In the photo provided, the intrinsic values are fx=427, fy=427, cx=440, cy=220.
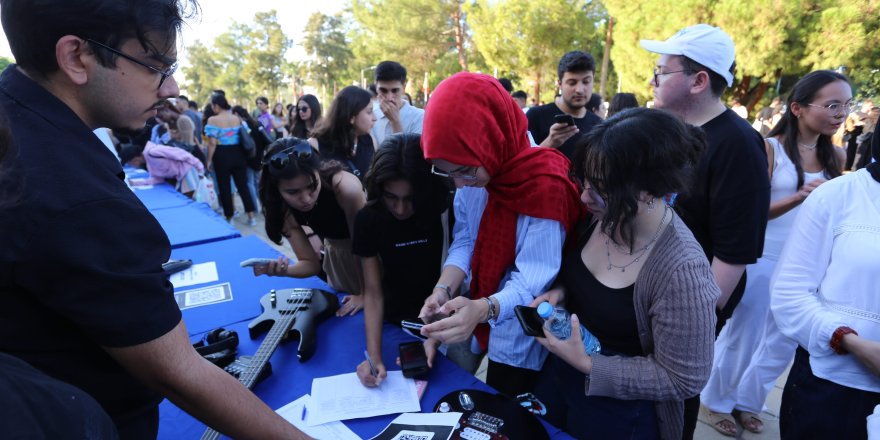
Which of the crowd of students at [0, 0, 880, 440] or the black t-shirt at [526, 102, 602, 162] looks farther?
the black t-shirt at [526, 102, 602, 162]

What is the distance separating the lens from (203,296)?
201 centimetres

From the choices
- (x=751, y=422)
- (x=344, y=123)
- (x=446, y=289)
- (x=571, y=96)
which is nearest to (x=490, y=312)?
(x=446, y=289)

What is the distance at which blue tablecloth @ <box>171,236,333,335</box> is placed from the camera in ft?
5.95

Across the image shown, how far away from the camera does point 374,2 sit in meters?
27.2

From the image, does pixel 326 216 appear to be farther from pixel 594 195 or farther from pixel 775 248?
pixel 775 248

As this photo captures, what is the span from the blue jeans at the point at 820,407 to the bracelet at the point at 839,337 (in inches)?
5.2

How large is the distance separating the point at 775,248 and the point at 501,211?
168 cm

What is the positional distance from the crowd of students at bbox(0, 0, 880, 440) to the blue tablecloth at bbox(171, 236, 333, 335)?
16 cm

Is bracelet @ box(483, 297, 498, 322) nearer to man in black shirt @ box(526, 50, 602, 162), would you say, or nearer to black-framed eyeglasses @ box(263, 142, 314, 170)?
black-framed eyeglasses @ box(263, 142, 314, 170)

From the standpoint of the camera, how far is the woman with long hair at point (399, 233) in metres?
1.61

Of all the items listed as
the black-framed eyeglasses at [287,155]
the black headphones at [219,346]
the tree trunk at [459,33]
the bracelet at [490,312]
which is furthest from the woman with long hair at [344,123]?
the tree trunk at [459,33]

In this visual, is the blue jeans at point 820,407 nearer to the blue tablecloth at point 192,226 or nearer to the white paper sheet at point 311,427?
the white paper sheet at point 311,427

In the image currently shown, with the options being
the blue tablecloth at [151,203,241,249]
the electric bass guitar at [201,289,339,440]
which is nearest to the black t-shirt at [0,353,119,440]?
the electric bass guitar at [201,289,339,440]

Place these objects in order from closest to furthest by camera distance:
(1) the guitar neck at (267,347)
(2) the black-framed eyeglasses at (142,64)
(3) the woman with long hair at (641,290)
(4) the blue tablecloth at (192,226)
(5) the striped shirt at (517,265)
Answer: (2) the black-framed eyeglasses at (142,64), (3) the woman with long hair at (641,290), (1) the guitar neck at (267,347), (5) the striped shirt at (517,265), (4) the blue tablecloth at (192,226)
